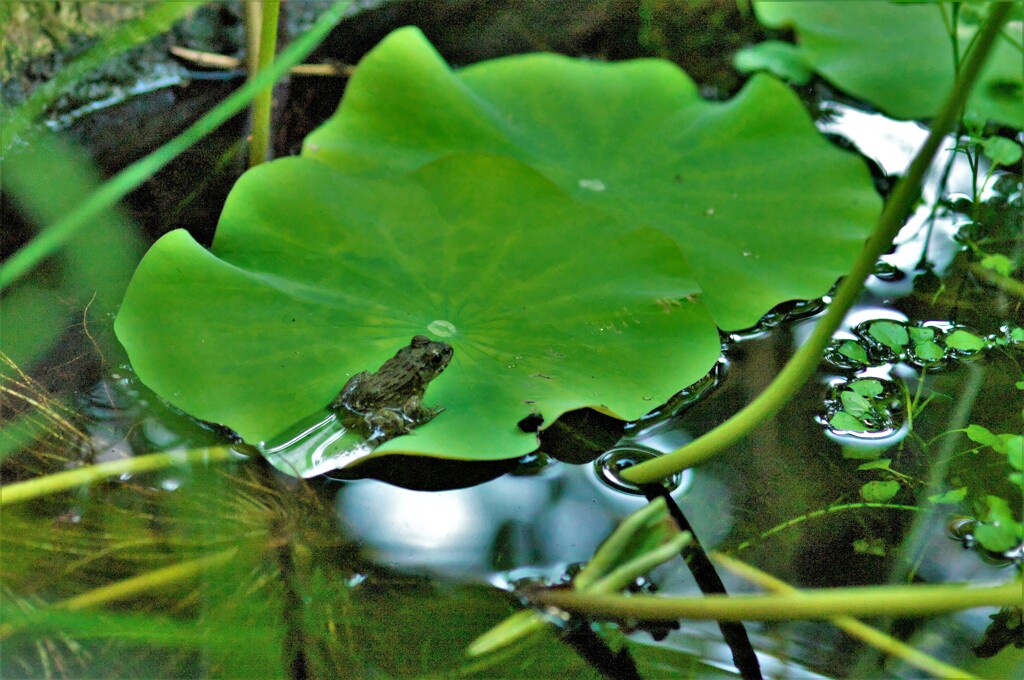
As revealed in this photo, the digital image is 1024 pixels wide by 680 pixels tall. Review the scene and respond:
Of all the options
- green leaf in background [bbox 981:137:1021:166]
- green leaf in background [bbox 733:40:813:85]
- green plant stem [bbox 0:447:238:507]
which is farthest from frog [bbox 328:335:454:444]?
green leaf in background [bbox 981:137:1021:166]

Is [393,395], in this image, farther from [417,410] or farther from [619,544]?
[619,544]

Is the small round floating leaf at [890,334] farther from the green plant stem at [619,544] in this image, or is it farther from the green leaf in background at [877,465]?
the green plant stem at [619,544]

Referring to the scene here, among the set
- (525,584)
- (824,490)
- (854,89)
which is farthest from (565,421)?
(854,89)

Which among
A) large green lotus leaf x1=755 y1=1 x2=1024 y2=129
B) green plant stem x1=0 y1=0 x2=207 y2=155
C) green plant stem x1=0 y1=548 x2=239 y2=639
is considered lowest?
green plant stem x1=0 y1=548 x2=239 y2=639

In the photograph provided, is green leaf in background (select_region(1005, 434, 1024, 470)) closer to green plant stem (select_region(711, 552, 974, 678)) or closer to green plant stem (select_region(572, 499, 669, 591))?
green plant stem (select_region(711, 552, 974, 678))

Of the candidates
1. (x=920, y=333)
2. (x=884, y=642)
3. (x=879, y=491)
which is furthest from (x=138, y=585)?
(x=920, y=333)

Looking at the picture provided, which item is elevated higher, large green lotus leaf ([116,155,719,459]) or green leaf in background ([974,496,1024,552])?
large green lotus leaf ([116,155,719,459])

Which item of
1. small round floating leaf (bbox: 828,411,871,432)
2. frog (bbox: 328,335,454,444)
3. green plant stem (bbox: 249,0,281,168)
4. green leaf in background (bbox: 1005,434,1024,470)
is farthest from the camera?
green plant stem (bbox: 249,0,281,168)

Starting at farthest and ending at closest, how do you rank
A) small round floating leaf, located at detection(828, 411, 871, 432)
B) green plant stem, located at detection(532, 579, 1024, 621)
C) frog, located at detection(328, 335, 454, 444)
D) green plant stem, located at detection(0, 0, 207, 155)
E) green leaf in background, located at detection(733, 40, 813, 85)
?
1. green leaf in background, located at detection(733, 40, 813, 85)
2. small round floating leaf, located at detection(828, 411, 871, 432)
3. frog, located at detection(328, 335, 454, 444)
4. green plant stem, located at detection(532, 579, 1024, 621)
5. green plant stem, located at detection(0, 0, 207, 155)
